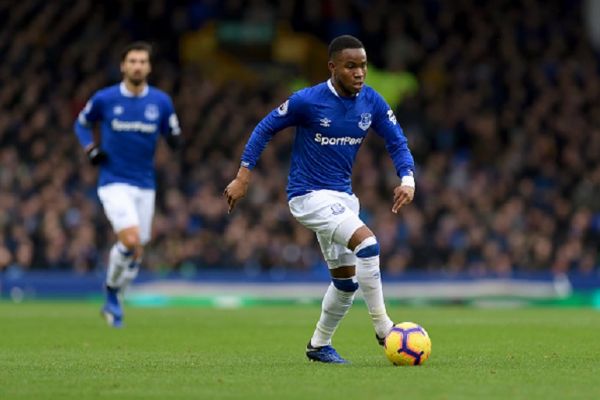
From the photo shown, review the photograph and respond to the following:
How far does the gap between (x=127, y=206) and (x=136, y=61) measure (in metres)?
1.57

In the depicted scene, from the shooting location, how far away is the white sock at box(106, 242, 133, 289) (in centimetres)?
1538

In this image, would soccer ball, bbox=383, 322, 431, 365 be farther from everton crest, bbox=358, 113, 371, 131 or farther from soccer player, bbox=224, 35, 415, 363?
everton crest, bbox=358, 113, 371, 131

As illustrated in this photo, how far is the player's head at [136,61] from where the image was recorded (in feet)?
50.4

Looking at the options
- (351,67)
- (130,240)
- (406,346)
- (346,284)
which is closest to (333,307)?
(346,284)

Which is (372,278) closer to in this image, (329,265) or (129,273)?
(329,265)

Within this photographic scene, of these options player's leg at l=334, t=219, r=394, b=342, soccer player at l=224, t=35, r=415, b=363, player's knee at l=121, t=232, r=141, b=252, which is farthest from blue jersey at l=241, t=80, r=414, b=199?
player's knee at l=121, t=232, r=141, b=252

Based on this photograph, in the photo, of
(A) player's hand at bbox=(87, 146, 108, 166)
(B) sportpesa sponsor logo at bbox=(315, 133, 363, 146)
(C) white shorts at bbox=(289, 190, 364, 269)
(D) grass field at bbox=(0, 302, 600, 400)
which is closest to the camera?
(D) grass field at bbox=(0, 302, 600, 400)

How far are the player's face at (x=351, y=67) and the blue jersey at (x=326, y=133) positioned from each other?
0.18 meters

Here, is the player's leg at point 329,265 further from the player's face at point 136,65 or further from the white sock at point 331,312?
the player's face at point 136,65

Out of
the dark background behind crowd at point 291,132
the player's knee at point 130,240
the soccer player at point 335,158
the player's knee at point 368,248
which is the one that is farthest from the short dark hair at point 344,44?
the dark background behind crowd at point 291,132

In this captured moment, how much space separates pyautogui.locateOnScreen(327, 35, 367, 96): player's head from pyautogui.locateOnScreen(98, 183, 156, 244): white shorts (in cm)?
514

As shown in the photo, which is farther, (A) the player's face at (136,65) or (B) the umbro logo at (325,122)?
(A) the player's face at (136,65)

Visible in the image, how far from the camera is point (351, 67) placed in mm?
10703

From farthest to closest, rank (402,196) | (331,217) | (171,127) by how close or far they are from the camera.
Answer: (171,127) → (331,217) → (402,196)
